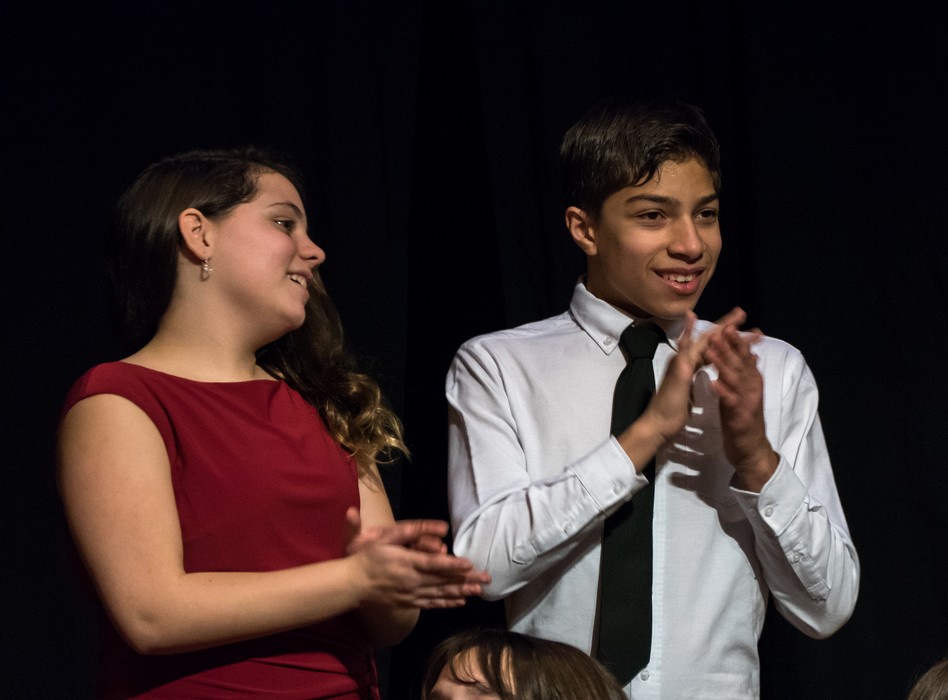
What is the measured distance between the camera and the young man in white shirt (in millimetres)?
1834

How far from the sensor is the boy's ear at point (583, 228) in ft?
7.08

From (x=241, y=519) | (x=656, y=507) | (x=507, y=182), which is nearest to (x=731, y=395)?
(x=656, y=507)

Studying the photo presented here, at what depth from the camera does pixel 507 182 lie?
2705mm

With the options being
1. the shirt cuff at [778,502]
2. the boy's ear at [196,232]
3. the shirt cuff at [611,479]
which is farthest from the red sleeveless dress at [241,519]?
the shirt cuff at [778,502]

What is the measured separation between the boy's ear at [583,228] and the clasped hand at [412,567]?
2.37 ft

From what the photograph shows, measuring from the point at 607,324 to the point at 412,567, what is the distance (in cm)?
66

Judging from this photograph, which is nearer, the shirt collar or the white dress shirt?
the white dress shirt

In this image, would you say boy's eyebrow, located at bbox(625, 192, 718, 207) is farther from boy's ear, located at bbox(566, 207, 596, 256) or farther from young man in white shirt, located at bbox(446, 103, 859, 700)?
boy's ear, located at bbox(566, 207, 596, 256)

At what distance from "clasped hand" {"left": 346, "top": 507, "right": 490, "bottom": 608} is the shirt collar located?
59 centimetres

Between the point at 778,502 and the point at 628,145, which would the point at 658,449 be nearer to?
the point at 778,502

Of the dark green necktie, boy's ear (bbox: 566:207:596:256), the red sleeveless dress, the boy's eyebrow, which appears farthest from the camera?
boy's ear (bbox: 566:207:596:256)

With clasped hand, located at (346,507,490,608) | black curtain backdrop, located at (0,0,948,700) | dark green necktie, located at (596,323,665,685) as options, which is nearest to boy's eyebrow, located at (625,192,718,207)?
dark green necktie, located at (596,323,665,685)

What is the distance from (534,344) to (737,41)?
1.04 metres

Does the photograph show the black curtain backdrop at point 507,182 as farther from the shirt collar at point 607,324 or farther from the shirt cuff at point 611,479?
the shirt cuff at point 611,479
